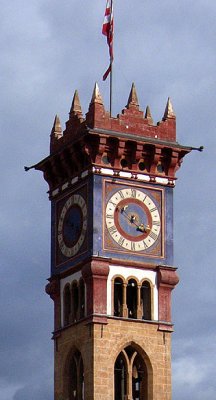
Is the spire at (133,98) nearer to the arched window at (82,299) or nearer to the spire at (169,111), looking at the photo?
the spire at (169,111)

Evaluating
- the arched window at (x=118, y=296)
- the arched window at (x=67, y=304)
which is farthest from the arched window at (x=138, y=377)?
the arched window at (x=67, y=304)

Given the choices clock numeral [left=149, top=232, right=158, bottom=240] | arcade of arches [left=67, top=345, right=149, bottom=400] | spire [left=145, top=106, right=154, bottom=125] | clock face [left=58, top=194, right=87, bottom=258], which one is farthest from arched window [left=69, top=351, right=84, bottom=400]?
spire [left=145, top=106, right=154, bottom=125]

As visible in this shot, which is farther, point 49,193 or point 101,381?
point 49,193

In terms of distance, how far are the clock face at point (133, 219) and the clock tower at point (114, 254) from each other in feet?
0.18

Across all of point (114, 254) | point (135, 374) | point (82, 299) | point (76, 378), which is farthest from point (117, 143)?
point (76, 378)

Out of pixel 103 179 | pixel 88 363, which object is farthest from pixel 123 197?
pixel 88 363

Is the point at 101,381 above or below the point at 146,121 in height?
below

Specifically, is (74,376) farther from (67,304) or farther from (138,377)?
(67,304)

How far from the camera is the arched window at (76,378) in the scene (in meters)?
121

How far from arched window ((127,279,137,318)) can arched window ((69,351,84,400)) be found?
144 inches

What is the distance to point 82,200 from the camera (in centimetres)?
12312

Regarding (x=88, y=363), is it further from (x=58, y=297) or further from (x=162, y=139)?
(x=162, y=139)

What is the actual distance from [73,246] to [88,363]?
7225mm

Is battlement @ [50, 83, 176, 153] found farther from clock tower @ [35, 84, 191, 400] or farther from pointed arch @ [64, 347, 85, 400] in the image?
pointed arch @ [64, 347, 85, 400]
